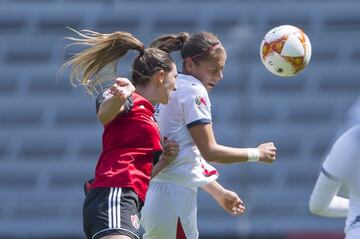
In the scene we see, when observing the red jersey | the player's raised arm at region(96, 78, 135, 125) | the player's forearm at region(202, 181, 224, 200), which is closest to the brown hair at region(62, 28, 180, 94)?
the red jersey

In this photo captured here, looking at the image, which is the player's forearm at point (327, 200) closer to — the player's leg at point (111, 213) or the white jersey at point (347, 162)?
the white jersey at point (347, 162)

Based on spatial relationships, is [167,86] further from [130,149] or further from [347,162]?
[347,162]

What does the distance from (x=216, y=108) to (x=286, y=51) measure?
5714mm

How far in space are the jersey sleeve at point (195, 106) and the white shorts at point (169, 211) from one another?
36cm

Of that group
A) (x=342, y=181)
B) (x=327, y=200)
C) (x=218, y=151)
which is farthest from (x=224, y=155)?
(x=342, y=181)

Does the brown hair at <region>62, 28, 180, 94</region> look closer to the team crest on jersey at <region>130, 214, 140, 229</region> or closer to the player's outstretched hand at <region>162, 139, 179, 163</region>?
the player's outstretched hand at <region>162, 139, 179, 163</region>

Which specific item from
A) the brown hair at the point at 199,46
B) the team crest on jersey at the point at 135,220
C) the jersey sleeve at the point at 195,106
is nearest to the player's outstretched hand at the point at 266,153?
the jersey sleeve at the point at 195,106

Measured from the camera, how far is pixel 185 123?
17.7 ft

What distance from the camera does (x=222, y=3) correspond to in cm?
1204

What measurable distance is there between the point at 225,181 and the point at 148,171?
5.91 m

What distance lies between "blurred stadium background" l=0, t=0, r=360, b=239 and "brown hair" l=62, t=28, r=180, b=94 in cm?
527

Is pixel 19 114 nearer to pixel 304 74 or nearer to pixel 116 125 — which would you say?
pixel 304 74

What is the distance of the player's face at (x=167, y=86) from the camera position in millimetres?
5172

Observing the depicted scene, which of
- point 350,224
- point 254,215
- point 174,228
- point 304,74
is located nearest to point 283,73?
point 174,228
